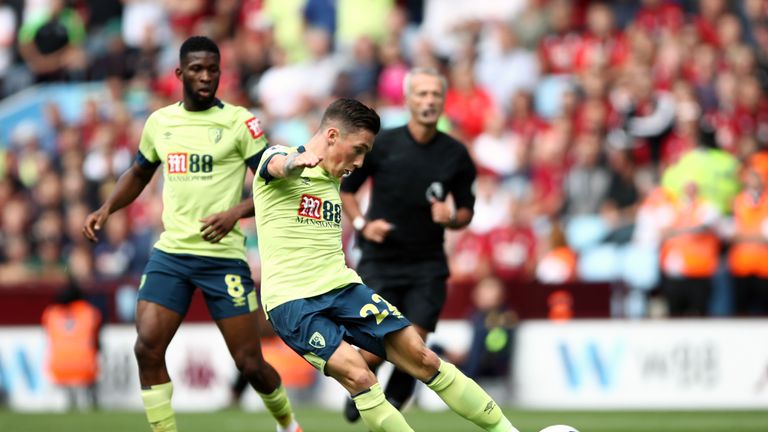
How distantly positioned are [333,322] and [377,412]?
2.11ft

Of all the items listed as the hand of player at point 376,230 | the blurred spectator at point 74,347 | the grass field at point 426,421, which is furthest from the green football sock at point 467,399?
the blurred spectator at point 74,347

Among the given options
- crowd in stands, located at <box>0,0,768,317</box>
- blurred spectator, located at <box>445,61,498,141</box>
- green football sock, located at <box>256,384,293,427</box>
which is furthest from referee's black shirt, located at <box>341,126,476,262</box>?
blurred spectator, located at <box>445,61,498,141</box>

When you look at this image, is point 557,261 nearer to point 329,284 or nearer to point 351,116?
point 329,284

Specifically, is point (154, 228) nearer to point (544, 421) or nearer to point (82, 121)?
point (82, 121)

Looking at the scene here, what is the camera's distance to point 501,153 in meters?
18.3

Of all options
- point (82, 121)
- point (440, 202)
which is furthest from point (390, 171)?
point (82, 121)

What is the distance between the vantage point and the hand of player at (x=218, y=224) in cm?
923

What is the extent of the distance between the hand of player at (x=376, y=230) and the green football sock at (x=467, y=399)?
181cm

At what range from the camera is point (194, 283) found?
9602 millimetres

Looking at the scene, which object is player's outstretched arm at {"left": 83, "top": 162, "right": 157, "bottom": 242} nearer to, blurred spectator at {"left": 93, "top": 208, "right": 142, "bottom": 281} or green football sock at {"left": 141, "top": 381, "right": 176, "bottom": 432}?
green football sock at {"left": 141, "top": 381, "right": 176, "bottom": 432}

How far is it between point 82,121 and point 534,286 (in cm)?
906

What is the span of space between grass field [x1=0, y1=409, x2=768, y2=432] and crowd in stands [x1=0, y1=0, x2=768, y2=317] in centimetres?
226

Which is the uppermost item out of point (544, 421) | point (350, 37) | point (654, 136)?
point (350, 37)

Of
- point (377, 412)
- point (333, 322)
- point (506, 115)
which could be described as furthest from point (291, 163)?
point (506, 115)
